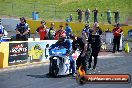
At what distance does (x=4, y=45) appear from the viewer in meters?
20.3

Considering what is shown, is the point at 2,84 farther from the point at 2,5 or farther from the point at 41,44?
the point at 2,5

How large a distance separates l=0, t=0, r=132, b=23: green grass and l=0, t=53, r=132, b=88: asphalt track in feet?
75.5

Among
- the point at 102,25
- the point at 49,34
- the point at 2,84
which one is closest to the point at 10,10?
the point at 102,25

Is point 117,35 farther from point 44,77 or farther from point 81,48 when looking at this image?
point 44,77

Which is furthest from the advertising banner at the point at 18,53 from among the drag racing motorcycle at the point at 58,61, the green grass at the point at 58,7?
the green grass at the point at 58,7

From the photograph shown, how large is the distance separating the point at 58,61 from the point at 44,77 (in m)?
0.84

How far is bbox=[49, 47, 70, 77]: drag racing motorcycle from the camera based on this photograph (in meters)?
18.2

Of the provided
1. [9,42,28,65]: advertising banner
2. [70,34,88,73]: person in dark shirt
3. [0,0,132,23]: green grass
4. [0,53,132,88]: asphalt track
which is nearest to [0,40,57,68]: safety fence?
[9,42,28,65]: advertising banner

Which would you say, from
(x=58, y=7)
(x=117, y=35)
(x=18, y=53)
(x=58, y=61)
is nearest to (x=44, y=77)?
(x=58, y=61)

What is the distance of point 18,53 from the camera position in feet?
70.0

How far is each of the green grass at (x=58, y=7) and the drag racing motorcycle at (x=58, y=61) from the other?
26.8m

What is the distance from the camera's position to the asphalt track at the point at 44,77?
Result: 1589 centimetres

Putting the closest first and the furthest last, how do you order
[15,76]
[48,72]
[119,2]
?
[15,76]
[48,72]
[119,2]

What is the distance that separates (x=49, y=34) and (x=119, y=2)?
3539 cm
